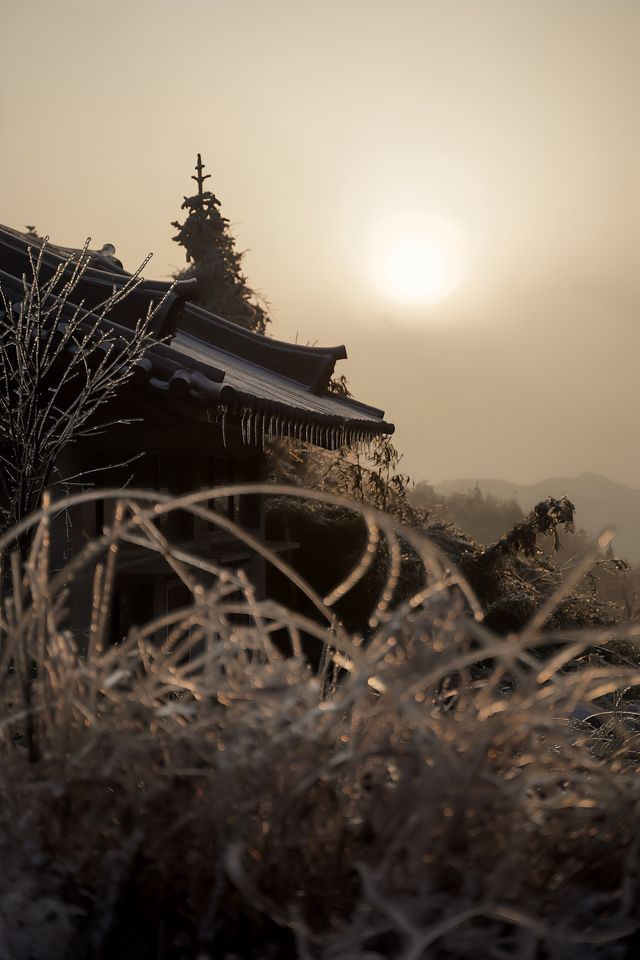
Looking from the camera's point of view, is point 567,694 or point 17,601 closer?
point 567,694

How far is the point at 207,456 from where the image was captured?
8117mm

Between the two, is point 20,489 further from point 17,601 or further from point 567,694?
point 567,694

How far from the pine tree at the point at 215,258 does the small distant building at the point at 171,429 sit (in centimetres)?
746

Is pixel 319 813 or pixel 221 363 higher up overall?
pixel 221 363

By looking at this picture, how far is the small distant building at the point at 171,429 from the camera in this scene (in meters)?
5.77

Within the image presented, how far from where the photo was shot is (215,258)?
693 inches

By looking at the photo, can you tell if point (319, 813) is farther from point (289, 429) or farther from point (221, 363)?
point (221, 363)

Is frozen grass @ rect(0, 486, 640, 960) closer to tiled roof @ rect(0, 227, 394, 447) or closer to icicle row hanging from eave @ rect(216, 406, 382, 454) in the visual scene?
tiled roof @ rect(0, 227, 394, 447)

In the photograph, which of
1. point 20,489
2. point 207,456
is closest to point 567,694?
point 20,489

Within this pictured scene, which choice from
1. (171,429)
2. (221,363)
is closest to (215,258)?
(221,363)

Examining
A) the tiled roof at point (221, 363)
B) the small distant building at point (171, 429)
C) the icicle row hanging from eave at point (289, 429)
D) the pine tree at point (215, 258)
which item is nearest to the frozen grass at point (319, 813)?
the small distant building at point (171, 429)

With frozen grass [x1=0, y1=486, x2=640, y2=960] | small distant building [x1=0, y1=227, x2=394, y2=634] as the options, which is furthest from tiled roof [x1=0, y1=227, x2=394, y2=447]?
frozen grass [x1=0, y1=486, x2=640, y2=960]

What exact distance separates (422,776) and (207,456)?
7.22m

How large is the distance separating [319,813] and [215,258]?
17.3 metres
